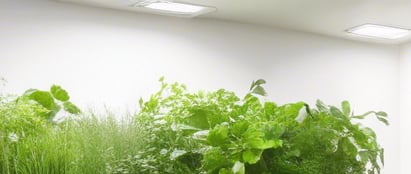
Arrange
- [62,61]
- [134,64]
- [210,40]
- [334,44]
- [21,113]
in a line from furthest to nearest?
[334,44] < [210,40] < [134,64] < [62,61] < [21,113]

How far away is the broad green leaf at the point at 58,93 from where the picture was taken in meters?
2.85

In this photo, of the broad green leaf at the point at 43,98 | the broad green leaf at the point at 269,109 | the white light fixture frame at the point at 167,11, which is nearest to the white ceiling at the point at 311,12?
the white light fixture frame at the point at 167,11

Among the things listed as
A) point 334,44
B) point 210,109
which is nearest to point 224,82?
point 334,44

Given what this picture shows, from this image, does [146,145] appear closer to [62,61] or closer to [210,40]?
[62,61]

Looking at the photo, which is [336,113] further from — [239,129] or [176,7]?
[176,7]

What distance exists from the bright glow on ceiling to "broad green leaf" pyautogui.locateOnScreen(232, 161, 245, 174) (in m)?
1.46

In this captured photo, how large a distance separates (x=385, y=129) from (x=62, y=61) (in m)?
2.45

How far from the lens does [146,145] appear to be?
6.23ft

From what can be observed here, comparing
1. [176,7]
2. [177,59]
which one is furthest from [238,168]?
[177,59]

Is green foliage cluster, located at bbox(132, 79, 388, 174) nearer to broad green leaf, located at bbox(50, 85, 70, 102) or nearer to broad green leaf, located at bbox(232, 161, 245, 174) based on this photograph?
broad green leaf, located at bbox(232, 161, 245, 174)

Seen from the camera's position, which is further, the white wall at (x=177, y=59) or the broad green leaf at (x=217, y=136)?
the white wall at (x=177, y=59)

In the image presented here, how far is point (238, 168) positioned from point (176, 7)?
158 cm

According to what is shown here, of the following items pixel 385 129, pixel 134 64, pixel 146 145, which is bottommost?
pixel 385 129

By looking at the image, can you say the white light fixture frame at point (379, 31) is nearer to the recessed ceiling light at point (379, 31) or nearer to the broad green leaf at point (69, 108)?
the recessed ceiling light at point (379, 31)
